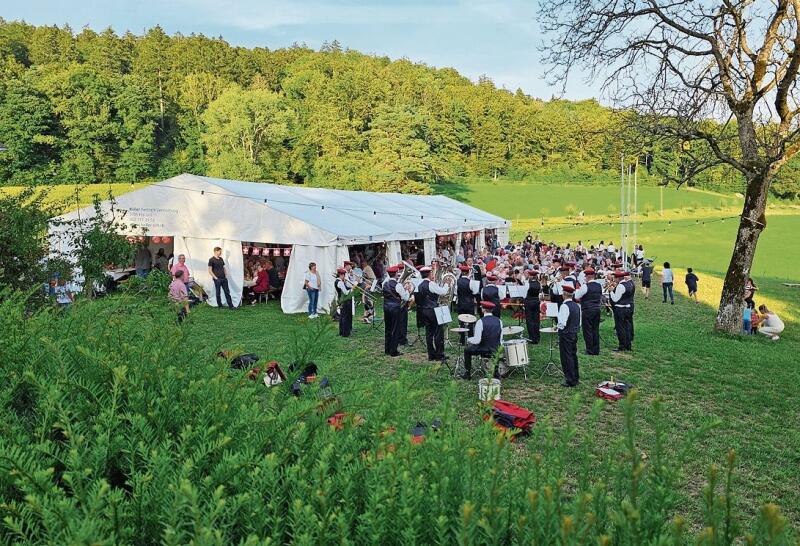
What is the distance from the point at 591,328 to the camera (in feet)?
40.6

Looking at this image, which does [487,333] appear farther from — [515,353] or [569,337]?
[569,337]

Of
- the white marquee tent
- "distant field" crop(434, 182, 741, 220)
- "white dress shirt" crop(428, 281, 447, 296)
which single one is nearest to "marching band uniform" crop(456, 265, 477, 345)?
"white dress shirt" crop(428, 281, 447, 296)

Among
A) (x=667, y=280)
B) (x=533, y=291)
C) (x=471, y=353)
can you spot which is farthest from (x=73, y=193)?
(x=667, y=280)

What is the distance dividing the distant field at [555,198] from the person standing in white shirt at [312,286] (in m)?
49.9

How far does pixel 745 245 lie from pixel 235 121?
2258 inches

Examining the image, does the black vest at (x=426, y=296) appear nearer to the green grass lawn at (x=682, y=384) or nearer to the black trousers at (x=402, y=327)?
the black trousers at (x=402, y=327)

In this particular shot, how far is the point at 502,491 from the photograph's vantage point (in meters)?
2.15

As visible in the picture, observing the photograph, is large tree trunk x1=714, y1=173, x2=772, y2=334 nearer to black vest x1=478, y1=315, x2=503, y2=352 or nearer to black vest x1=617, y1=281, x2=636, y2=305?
black vest x1=617, y1=281, x2=636, y2=305

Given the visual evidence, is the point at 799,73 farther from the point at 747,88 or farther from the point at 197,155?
the point at 197,155

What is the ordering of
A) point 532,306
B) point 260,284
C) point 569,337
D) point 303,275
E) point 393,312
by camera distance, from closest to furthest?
point 569,337, point 393,312, point 532,306, point 303,275, point 260,284

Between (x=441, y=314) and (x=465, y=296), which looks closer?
(x=441, y=314)

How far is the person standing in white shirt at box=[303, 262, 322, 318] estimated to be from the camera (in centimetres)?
1642

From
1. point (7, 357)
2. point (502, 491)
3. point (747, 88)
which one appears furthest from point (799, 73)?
point (7, 357)

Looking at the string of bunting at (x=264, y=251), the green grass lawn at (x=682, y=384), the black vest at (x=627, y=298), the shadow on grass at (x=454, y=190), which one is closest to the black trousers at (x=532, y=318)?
the green grass lawn at (x=682, y=384)
